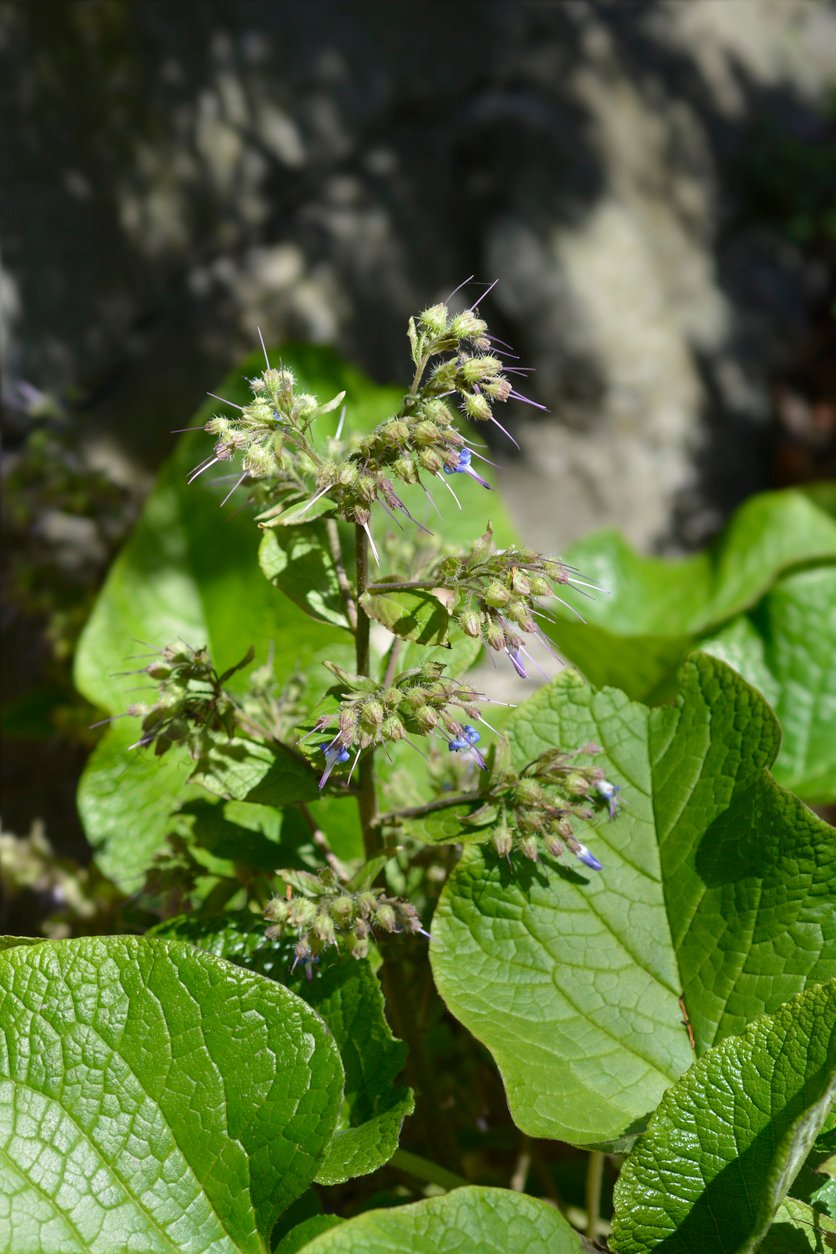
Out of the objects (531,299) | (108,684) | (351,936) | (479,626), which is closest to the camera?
(479,626)

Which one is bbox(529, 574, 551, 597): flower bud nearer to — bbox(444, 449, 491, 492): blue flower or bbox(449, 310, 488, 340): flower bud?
bbox(444, 449, 491, 492): blue flower

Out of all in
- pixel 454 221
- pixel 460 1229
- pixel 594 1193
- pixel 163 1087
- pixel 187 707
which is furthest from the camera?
pixel 454 221

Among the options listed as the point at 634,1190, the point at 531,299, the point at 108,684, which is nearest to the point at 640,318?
the point at 531,299

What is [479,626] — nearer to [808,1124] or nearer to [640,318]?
[808,1124]

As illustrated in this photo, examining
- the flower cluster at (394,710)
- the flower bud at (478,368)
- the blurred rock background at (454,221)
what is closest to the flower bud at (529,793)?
the flower cluster at (394,710)

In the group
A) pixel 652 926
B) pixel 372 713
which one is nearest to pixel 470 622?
pixel 372 713

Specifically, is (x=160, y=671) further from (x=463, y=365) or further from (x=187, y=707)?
(x=463, y=365)

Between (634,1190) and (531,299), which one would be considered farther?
(531,299)

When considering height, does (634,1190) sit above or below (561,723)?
below
